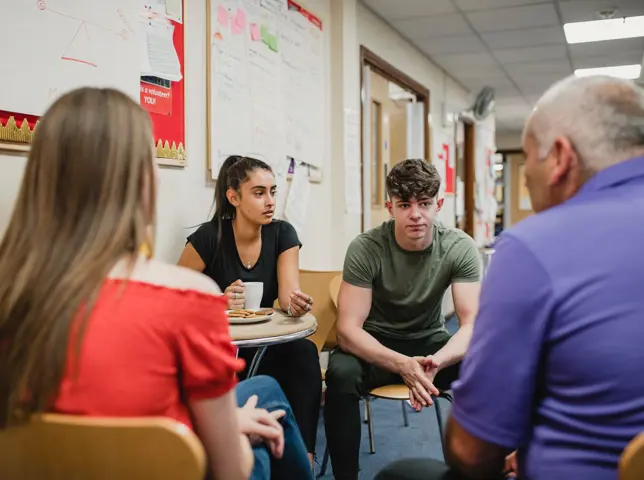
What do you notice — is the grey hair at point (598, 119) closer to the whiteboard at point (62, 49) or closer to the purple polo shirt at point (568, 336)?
the purple polo shirt at point (568, 336)

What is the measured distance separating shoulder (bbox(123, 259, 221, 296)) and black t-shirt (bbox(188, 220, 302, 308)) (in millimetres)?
1472

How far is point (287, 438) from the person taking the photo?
1313 millimetres

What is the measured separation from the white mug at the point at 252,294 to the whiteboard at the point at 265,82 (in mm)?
726

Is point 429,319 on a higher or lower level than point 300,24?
lower

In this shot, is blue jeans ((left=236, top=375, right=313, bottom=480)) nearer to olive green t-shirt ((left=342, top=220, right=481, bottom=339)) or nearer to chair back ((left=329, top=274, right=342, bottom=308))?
olive green t-shirt ((left=342, top=220, right=481, bottom=339))

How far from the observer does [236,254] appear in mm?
2449

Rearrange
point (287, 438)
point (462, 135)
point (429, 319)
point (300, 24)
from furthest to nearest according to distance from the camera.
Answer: point (462, 135) < point (300, 24) < point (429, 319) < point (287, 438)

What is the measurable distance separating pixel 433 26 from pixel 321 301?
9.47 feet

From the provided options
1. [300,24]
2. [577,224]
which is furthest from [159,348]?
[300,24]

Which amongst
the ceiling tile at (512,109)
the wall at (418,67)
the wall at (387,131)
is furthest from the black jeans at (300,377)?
the ceiling tile at (512,109)

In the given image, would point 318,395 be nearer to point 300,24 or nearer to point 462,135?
point 300,24

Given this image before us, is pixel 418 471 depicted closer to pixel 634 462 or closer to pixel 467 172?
pixel 634 462

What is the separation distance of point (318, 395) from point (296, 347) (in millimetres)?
188

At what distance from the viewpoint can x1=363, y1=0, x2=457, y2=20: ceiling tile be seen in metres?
4.26
